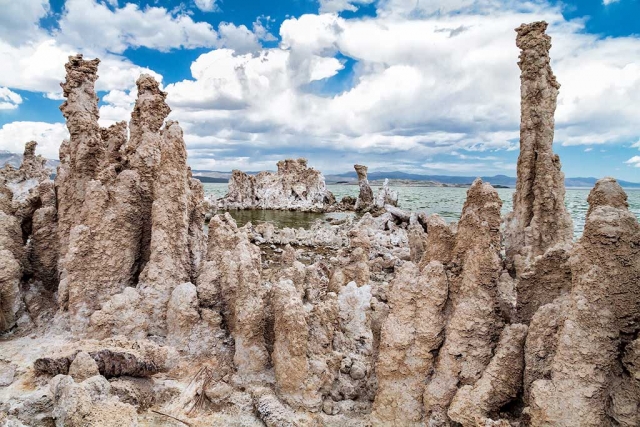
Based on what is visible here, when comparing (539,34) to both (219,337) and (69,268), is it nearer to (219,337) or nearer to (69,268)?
(219,337)

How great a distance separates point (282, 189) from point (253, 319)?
5843 cm

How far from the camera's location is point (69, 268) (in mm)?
7613

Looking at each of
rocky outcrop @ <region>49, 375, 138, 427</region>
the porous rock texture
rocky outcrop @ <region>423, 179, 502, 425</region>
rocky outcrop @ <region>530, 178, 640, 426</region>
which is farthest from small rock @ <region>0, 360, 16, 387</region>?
rocky outcrop @ <region>530, 178, 640, 426</region>

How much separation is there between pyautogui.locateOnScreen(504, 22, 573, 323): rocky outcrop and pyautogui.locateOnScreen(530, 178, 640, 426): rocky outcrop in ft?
24.9

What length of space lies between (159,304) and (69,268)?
1833 mm

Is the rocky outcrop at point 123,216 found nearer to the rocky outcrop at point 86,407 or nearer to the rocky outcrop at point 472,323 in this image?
the rocky outcrop at point 86,407

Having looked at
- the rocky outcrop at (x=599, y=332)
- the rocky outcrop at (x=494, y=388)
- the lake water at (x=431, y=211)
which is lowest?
the lake water at (x=431, y=211)

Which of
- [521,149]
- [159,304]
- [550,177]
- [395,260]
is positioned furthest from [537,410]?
[395,260]

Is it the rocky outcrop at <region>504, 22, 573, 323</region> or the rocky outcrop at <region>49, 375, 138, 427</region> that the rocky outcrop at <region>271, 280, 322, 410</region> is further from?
the rocky outcrop at <region>504, 22, 573, 323</region>

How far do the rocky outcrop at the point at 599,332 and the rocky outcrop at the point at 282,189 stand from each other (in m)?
56.5

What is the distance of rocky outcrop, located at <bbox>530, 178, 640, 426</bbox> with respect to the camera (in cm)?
398

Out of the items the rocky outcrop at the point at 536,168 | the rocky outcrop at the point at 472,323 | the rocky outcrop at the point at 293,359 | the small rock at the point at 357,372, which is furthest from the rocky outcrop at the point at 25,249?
the rocky outcrop at the point at 536,168

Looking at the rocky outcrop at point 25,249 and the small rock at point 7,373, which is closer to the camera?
the small rock at point 7,373

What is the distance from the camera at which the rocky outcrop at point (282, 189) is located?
62625mm
